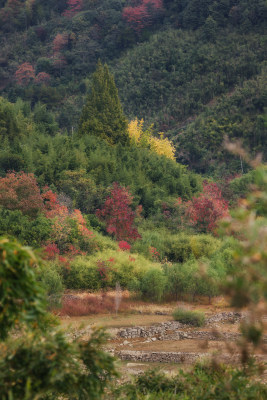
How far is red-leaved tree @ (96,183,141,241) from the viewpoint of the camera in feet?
85.3

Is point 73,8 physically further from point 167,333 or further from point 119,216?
point 167,333

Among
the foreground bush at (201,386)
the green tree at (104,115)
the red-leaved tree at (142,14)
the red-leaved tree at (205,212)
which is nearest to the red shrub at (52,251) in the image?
the red-leaved tree at (205,212)

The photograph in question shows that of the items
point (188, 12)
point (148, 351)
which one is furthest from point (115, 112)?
point (188, 12)

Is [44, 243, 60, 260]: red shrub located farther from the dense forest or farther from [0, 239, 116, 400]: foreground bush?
[0, 239, 116, 400]: foreground bush

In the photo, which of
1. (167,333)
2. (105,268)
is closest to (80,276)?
(105,268)

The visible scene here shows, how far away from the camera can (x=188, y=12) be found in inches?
2393

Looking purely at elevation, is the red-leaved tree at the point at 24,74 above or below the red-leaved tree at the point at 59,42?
below

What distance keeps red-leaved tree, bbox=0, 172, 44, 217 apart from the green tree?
36.5 feet

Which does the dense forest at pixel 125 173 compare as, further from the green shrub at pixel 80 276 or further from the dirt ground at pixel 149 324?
the dirt ground at pixel 149 324

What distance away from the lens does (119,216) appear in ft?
85.5

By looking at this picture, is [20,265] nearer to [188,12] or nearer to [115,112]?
[115,112]

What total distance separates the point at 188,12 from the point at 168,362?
52.3 metres

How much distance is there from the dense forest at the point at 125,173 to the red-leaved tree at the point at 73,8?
0.61 ft

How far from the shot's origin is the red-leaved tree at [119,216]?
25984 mm
